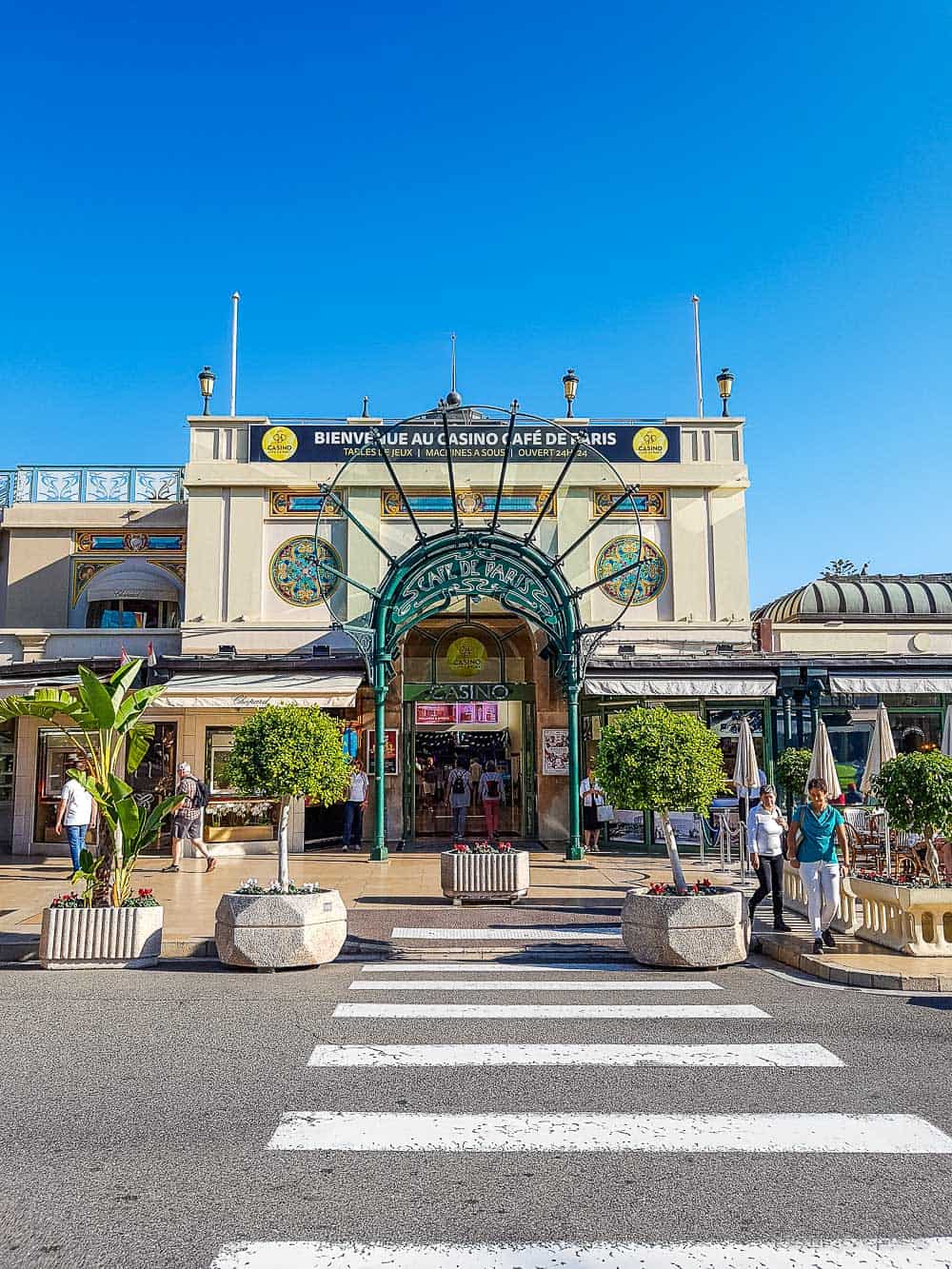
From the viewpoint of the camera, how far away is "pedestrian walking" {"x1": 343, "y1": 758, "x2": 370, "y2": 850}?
20028mm

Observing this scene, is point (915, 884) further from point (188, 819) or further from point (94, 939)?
point (188, 819)

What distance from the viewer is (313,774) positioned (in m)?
12.0

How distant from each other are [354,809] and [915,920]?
12.2 meters

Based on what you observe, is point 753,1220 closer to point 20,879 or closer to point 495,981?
point 495,981

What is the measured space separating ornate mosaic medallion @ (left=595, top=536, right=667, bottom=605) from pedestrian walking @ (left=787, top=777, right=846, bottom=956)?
12234 millimetres

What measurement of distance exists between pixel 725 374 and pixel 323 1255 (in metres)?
22.4

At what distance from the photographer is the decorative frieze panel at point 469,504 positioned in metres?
22.4

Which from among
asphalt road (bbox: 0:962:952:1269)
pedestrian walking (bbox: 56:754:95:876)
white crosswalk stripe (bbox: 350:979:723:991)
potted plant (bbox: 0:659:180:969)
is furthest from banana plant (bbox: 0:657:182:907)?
white crosswalk stripe (bbox: 350:979:723:991)

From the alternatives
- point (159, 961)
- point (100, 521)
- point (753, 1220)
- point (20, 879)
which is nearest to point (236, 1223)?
point (753, 1220)

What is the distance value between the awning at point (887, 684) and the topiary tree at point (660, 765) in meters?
9.29

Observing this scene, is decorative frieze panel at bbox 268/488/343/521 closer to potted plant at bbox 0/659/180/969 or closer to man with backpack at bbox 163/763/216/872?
man with backpack at bbox 163/763/216/872

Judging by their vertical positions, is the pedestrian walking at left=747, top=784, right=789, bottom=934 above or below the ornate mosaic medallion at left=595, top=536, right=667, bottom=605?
below

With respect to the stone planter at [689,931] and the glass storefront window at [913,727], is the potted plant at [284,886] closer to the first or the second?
the stone planter at [689,931]

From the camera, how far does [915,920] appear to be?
1007 cm
